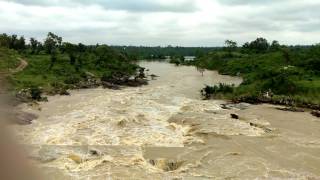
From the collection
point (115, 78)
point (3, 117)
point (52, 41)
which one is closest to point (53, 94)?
point (115, 78)

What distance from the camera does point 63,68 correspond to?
5669 centimetres

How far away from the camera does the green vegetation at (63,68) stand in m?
44.7

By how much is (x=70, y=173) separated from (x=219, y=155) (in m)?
6.66

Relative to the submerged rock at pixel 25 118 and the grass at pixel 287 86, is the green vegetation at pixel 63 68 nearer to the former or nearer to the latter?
the submerged rock at pixel 25 118

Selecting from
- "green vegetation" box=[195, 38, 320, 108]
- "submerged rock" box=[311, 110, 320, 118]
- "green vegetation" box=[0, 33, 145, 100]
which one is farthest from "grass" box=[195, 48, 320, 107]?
"green vegetation" box=[0, 33, 145, 100]

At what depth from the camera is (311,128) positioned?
27.0 meters

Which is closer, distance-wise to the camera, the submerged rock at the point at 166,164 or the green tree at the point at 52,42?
the submerged rock at the point at 166,164

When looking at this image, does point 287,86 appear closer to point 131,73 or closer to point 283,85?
point 283,85

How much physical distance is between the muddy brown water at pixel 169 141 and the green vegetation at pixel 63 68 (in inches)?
307

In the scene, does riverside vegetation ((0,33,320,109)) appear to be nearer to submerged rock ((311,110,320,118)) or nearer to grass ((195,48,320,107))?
grass ((195,48,320,107))

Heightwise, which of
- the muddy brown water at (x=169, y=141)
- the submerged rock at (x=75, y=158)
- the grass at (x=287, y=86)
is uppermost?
the grass at (x=287, y=86)

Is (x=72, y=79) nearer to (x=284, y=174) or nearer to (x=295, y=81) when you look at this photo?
(x=295, y=81)

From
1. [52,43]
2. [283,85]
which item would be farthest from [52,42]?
[283,85]

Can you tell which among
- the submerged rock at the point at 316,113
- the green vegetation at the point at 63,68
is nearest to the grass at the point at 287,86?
the submerged rock at the point at 316,113
